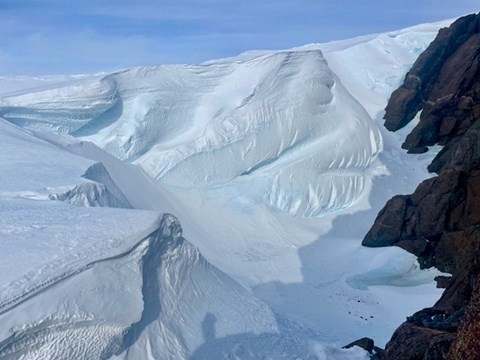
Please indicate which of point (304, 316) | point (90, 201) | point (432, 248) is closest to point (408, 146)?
point (432, 248)

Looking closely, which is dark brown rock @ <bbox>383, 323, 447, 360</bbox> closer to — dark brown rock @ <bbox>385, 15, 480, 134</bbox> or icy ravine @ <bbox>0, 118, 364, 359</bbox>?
icy ravine @ <bbox>0, 118, 364, 359</bbox>

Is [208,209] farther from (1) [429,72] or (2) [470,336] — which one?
(2) [470,336]

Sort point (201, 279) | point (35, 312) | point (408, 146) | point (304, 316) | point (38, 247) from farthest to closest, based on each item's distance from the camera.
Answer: point (408, 146), point (304, 316), point (201, 279), point (38, 247), point (35, 312)

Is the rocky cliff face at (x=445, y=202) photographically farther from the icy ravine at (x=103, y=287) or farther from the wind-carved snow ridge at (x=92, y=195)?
the wind-carved snow ridge at (x=92, y=195)

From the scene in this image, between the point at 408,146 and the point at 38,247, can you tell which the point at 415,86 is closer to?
the point at 408,146

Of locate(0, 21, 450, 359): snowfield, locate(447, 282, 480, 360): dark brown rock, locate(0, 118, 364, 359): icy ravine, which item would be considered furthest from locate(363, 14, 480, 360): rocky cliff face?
locate(0, 118, 364, 359): icy ravine

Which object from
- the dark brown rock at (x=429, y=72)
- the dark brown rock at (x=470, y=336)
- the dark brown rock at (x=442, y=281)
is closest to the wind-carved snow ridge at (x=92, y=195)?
the dark brown rock at (x=442, y=281)
